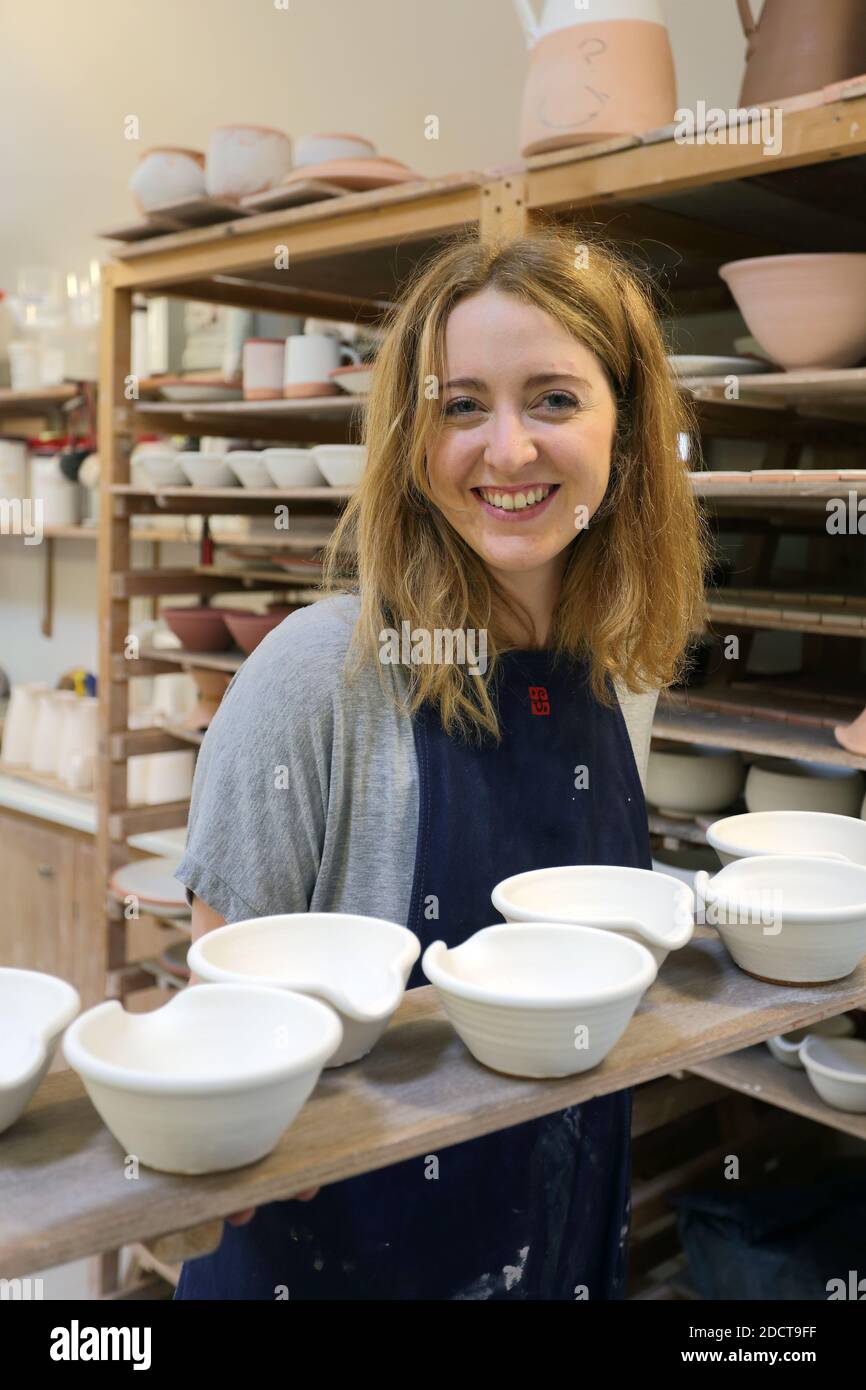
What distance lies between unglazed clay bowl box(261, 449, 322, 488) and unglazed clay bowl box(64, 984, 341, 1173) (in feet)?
6.11

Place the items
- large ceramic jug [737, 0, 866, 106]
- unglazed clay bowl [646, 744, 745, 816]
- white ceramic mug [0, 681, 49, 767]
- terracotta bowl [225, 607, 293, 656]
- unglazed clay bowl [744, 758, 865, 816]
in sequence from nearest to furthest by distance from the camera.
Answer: large ceramic jug [737, 0, 866, 106] → unglazed clay bowl [744, 758, 865, 816] → unglazed clay bowl [646, 744, 745, 816] → terracotta bowl [225, 607, 293, 656] → white ceramic mug [0, 681, 49, 767]

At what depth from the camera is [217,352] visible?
3.85 m

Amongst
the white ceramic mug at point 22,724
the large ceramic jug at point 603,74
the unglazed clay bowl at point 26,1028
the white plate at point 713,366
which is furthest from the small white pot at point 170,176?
the unglazed clay bowl at point 26,1028

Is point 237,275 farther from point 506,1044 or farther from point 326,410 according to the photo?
point 506,1044

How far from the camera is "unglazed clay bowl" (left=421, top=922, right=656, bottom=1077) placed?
2.59 feet

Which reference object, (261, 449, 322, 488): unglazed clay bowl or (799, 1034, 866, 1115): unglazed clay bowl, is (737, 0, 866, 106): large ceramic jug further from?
(799, 1034, 866, 1115): unglazed clay bowl

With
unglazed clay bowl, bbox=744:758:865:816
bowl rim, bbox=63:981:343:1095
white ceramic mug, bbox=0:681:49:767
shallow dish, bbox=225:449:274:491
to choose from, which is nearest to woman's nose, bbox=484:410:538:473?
bowl rim, bbox=63:981:343:1095

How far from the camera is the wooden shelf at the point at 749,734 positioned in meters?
1.84

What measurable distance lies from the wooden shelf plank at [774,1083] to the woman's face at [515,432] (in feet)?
3.67

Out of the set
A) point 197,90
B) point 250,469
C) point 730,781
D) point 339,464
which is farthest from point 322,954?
point 197,90

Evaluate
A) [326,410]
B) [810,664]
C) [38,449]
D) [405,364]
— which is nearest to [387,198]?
[326,410]

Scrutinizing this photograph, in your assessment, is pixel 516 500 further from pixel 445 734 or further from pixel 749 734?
pixel 749 734

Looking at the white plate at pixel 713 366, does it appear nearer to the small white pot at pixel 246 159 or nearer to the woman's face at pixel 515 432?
the woman's face at pixel 515 432
